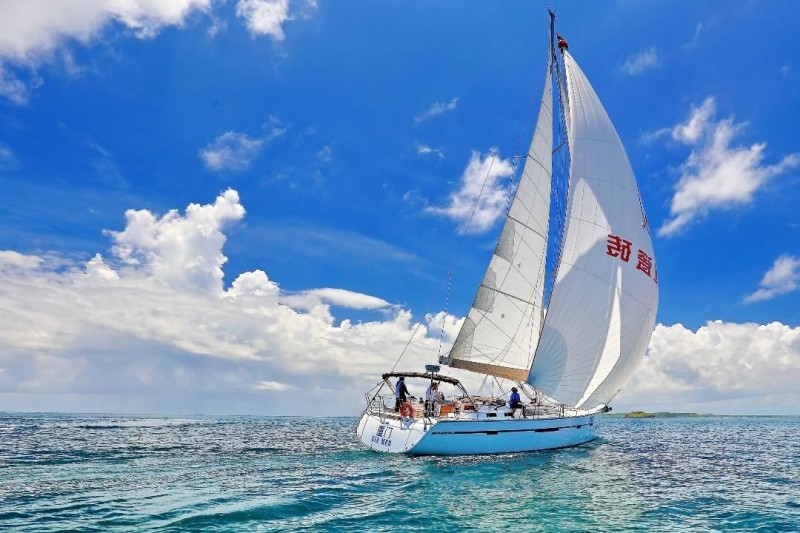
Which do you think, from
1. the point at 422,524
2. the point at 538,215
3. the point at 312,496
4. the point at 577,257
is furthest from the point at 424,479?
the point at 538,215

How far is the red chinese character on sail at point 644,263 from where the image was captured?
96.9ft

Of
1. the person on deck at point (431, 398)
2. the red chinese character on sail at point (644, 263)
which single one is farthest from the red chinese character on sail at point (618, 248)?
the person on deck at point (431, 398)

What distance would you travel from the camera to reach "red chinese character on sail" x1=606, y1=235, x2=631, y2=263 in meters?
28.4

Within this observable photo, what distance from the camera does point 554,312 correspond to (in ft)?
88.3

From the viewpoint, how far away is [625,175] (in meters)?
30.3

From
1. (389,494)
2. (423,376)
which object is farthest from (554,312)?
(389,494)

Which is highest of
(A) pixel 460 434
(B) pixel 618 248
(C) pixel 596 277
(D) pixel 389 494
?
(B) pixel 618 248

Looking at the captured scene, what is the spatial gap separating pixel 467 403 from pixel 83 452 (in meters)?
20.0

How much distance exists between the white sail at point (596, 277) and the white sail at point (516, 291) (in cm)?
271

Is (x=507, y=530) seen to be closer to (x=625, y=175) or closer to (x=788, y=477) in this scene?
(x=788, y=477)

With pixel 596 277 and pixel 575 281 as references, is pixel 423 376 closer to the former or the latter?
pixel 575 281

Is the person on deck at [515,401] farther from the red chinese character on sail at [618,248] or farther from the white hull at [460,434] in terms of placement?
the red chinese character on sail at [618,248]

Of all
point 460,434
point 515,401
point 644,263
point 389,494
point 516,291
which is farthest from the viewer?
point 516,291

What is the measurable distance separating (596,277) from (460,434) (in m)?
10.7
